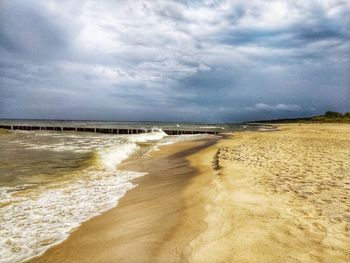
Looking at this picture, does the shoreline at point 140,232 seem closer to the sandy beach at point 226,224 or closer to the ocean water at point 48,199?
the sandy beach at point 226,224

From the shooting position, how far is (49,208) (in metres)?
6.91

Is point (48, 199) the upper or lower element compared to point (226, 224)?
lower

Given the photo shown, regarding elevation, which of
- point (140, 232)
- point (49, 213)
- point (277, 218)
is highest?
point (277, 218)

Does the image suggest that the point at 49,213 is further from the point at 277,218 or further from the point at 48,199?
the point at 277,218

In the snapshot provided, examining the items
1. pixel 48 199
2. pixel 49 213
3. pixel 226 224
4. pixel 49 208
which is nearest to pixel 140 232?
pixel 226 224

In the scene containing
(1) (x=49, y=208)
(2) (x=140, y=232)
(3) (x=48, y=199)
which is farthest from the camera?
(3) (x=48, y=199)

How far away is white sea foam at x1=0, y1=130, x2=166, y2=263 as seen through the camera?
4934 millimetres

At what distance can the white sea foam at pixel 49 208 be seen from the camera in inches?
194

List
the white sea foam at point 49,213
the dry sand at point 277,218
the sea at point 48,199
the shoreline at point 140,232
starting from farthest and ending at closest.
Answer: the sea at point 48,199
the white sea foam at point 49,213
the shoreline at point 140,232
the dry sand at point 277,218

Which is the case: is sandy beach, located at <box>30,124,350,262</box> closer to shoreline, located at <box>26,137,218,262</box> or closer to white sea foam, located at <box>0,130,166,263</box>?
shoreline, located at <box>26,137,218,262</box>

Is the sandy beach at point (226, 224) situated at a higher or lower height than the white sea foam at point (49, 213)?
higher

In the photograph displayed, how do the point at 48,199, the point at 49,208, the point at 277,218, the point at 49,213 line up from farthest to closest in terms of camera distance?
the point at 48,199, the point at 49,208, the point at 49,213, the point at 277,218

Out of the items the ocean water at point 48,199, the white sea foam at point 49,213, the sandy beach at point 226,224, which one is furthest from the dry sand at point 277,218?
the ocean water at point 48,199

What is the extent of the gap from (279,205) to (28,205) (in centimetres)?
613
